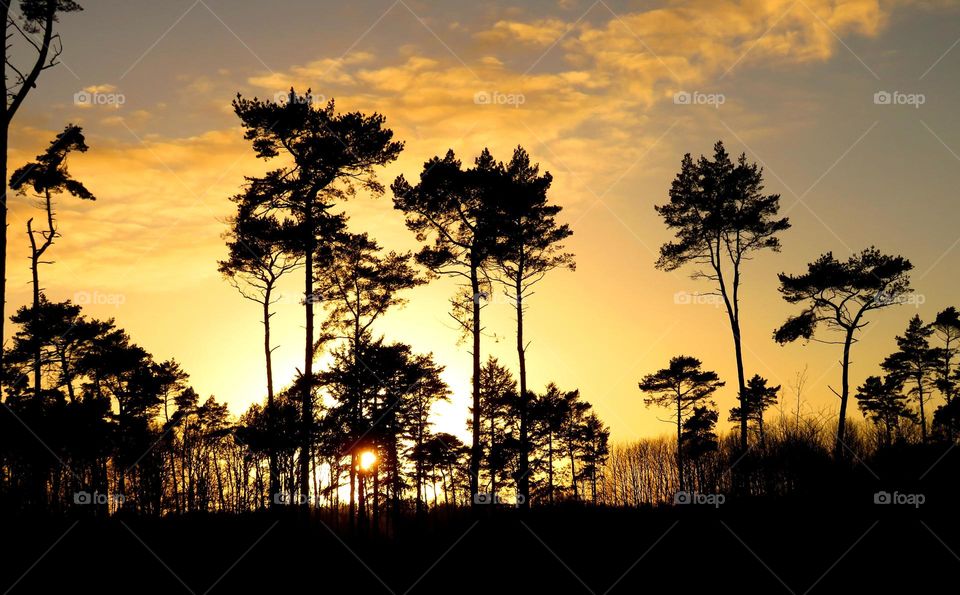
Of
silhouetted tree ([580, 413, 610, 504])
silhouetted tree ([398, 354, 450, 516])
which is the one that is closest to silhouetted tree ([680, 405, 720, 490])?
silhouetted tree ([580, 413, 610, 504])

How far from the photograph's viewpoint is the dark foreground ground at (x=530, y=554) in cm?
1557

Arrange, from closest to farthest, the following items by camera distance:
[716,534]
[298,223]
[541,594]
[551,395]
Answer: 1. [541,594]
2. [716,534]
3. [298,223]
4. [551,395]

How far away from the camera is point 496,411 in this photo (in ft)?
140

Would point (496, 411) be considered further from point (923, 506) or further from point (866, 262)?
point (923, 506)

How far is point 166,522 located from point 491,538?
11385 millimetres

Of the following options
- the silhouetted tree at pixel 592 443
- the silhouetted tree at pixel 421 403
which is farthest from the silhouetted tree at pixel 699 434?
the silhouetted tree at pixel 421 403

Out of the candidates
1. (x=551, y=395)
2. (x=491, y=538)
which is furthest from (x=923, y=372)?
(x=491, y=538)

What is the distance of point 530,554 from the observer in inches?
742

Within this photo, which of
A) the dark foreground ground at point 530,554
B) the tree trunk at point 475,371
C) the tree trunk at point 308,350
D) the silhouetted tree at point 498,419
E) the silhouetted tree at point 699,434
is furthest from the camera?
the silhouetted tree at point 699,434

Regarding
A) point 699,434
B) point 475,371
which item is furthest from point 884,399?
point 475,371

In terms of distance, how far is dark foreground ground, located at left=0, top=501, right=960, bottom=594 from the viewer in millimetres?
15570

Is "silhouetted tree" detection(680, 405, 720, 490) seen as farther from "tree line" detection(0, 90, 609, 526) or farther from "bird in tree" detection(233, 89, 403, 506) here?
"bird in tree" detection(233, 89, 403, 506)

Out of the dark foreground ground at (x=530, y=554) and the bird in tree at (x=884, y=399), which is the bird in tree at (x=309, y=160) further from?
the bird in tree at (x=884, y=399)

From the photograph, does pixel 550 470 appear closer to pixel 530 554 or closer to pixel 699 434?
pixel 699 434
